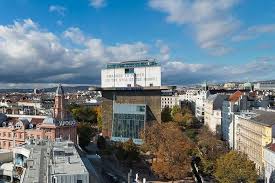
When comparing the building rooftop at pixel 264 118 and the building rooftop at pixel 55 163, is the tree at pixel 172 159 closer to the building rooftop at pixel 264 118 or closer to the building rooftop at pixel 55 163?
the building rooftop at pixel 264 118

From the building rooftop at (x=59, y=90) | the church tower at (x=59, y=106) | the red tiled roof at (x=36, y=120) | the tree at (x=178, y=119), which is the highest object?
the building rooftop at (x=59, y=90)

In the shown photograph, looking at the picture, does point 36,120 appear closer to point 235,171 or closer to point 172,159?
point 172,159

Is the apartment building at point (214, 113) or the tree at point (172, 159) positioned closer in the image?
the tree at point (172, 159)

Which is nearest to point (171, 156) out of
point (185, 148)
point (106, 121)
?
point (185, 148)

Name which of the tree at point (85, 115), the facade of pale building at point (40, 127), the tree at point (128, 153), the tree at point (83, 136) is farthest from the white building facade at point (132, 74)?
the tree at point (128, 153)

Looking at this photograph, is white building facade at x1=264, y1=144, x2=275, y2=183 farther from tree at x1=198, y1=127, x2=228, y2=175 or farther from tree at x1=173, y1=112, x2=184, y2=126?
tree at x1=173, y1=112, x2=184, y2=126

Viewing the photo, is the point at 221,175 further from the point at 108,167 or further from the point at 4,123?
the point at 4,123
